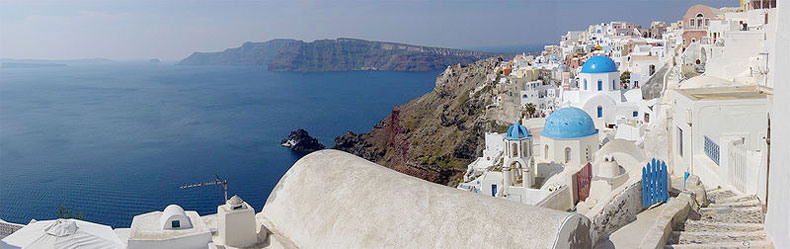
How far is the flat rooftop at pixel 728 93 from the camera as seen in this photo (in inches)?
348

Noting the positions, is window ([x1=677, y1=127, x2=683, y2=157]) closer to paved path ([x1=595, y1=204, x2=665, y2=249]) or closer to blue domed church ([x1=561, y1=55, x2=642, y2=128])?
paved path ([x1=595, y1=204, x2=665, y2=249])

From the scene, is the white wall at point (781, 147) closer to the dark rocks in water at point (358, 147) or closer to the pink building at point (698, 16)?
the pink building at point (698, 16)

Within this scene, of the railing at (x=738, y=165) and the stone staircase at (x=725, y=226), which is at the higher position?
the railing at (x=738, y=165)

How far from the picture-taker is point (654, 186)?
280 inches

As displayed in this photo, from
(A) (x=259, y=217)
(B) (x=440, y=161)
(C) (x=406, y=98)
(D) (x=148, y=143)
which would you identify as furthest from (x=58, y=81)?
(A) (x=259, y=217)

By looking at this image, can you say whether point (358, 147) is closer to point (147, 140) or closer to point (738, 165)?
point (147, 140)

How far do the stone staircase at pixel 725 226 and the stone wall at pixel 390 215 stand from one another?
114 cm

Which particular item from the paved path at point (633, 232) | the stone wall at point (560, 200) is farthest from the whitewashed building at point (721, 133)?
the stone wall at point (560, 200)

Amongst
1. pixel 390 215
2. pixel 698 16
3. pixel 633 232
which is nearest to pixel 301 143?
pixel 698 16

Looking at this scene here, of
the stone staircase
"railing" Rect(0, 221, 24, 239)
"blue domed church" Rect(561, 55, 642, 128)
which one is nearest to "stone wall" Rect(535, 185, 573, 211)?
the stone staircase

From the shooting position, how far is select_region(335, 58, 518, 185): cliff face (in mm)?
39469

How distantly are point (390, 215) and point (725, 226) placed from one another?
308 centimetres

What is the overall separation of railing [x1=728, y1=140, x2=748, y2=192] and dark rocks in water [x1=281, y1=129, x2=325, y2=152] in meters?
42.3

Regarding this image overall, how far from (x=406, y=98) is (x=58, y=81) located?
197 feet
